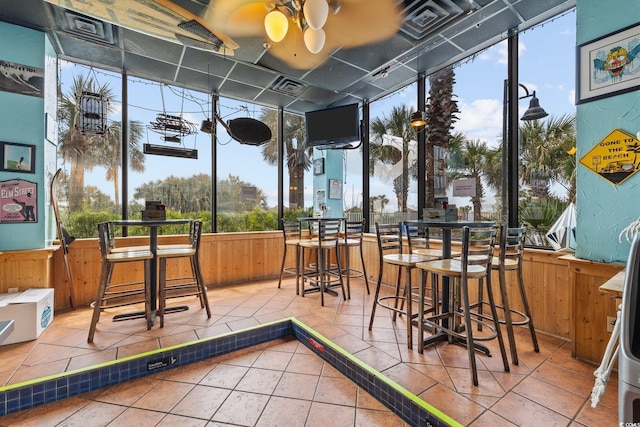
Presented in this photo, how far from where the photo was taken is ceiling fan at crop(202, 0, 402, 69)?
2465 millimetres

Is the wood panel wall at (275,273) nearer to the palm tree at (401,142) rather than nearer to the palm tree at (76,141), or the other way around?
the palm tree at (76,141)

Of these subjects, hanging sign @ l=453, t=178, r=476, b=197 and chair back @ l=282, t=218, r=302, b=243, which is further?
chair back @ l=282, t=218, r=302, b=243

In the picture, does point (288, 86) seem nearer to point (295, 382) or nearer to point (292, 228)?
point (292, 228)

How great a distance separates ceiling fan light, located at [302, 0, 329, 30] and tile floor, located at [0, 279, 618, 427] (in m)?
2.65

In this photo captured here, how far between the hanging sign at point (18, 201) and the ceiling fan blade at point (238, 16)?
8.50ft

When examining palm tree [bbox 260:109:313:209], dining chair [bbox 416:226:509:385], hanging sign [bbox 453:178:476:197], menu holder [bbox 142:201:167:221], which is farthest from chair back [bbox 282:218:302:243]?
dining chair [bbox 416:226:509:385]

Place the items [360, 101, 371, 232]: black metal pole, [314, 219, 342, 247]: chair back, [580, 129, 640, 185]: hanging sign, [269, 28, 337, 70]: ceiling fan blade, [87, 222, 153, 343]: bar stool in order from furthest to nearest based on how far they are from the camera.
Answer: [360, 101, 371, 232]: black metal pole
[314, 219, 342, 247]: chair back
[269, 28, 337, 70]: ceiling fan blade
[87, 222, 153, 343]: bar stool
[580, 129, 640, 185]: hanging sign

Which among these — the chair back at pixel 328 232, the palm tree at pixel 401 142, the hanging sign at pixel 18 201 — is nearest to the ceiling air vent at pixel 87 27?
the hanging sign at pixel 18 201

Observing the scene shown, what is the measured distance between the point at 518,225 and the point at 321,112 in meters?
3.27

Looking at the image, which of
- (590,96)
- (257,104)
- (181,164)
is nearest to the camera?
(590,96)

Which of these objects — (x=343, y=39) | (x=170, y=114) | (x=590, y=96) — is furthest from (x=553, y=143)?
Result: (x=170, y=114)

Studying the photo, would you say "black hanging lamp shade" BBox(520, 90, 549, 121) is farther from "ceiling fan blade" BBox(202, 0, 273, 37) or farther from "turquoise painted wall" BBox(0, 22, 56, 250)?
"turquoise painted wall" BBox(0, 22, 56, 250)

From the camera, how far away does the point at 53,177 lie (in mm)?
3330

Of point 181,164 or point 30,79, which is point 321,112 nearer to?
point 181,164
